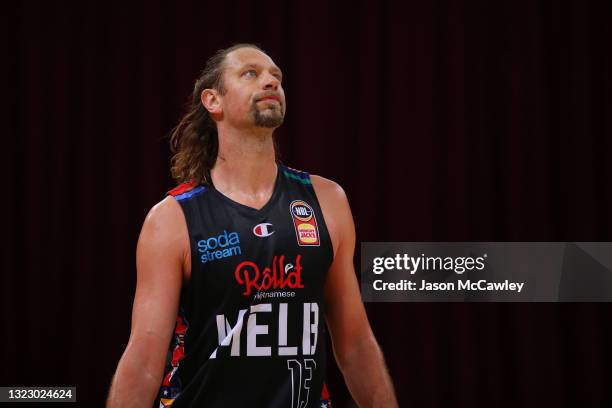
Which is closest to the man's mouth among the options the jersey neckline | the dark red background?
the jersey neckline

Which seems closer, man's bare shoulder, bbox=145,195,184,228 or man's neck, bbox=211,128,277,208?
man's bare shoulder, bbox=145,195,184,228

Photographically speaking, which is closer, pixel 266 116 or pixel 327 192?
pixel 266 116

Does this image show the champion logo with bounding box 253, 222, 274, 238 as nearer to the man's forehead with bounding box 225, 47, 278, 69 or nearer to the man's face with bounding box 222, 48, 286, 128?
the man's face with bounding box 222, 48, 286, 128

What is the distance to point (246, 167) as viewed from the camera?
6.96 ft

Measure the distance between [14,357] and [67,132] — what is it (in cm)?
110

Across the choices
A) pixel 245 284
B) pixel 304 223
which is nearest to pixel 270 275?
pixel 245 284

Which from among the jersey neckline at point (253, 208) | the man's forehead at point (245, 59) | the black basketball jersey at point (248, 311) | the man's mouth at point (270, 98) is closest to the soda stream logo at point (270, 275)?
the black basketball jersey at point (248, 311)

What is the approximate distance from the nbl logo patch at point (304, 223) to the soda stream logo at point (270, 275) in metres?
0.06

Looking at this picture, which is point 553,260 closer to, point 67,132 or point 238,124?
point 238,124

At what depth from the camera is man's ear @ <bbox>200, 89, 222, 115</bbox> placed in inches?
86.1

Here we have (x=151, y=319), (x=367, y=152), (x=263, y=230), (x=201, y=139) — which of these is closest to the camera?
(x=151, y=319)

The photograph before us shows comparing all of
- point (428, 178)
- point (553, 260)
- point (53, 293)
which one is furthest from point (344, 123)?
point (53, 293)

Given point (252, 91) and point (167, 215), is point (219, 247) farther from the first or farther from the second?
point (252, 91)

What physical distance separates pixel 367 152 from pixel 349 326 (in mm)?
1652
